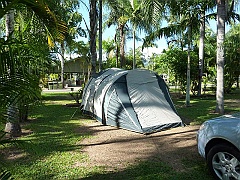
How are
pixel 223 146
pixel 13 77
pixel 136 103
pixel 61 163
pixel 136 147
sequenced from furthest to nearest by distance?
pixel 136 103
pixel 136 147
pixel 61 163
pixel 223 146
pixel 13 77

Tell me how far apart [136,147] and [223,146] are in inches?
101

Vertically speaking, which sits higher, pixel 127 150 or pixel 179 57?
pixel 179 57

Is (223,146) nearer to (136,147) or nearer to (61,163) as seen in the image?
(136,147)

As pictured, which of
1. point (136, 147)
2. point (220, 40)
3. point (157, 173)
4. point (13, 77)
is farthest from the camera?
point (220, 40)

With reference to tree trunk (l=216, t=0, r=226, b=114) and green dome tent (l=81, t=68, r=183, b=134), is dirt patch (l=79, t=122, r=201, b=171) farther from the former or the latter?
tree trunk (l=216, t=0, r=226, b=114)

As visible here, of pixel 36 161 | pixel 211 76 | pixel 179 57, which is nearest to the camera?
pixel 36 161

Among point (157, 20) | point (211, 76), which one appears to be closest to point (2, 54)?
point (157, 20)

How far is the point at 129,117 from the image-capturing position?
24.9ft

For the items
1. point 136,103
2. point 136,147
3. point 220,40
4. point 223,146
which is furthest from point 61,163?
point 220,40

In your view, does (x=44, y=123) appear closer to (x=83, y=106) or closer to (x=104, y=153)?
(x=83, y=106)

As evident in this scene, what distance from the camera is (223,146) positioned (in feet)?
12.5

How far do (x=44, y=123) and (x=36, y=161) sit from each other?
3.81 metres

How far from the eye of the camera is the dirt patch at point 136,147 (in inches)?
201

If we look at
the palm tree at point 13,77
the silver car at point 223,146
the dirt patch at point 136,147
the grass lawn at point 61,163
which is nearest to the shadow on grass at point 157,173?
the grass lawn at point 61,163
